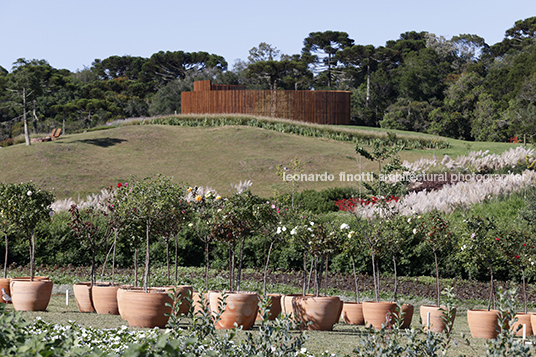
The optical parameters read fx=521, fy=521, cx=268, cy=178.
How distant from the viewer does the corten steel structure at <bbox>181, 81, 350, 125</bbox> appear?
2839cm

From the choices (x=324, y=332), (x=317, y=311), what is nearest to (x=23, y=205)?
(x=317, y=311)

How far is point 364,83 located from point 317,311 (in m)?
43.7

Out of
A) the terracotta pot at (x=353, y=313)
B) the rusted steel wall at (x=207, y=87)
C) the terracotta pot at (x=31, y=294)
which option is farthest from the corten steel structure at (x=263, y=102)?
the terracotta pot at (x=31, y=294)

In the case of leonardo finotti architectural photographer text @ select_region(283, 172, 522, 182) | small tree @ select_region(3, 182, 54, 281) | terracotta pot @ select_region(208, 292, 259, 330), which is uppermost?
small tree @ select_region(3, 182, 54, 281)

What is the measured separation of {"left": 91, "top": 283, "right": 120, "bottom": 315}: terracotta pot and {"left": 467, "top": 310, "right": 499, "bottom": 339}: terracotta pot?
13.7 ft

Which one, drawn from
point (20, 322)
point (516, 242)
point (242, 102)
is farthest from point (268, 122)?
point (20, 322)

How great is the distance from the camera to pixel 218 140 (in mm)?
23344

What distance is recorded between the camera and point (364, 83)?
47.3 m

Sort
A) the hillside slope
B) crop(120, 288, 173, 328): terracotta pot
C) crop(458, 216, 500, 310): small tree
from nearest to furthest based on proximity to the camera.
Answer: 1. crop(120, 288, 173, 328): terracotta pot
2. crop(458, 216, 500, 310): small tree
3. the hillside slope

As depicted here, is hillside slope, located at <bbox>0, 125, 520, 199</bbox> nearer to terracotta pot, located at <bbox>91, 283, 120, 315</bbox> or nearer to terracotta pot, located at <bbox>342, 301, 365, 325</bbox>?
terracotta pot, located at <bbox>342, 301, 365, 325</bbox>

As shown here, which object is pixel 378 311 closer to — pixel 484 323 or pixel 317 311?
pixel 317 311

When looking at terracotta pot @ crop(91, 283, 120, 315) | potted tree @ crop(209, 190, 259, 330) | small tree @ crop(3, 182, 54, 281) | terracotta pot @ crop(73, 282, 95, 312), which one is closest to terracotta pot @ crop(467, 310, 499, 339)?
potted tree @ crop(209, 190, 259, 330)

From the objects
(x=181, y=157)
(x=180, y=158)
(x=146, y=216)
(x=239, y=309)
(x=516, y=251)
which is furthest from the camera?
(x=181, y=157)

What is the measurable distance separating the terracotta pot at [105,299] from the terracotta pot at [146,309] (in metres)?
0.98
